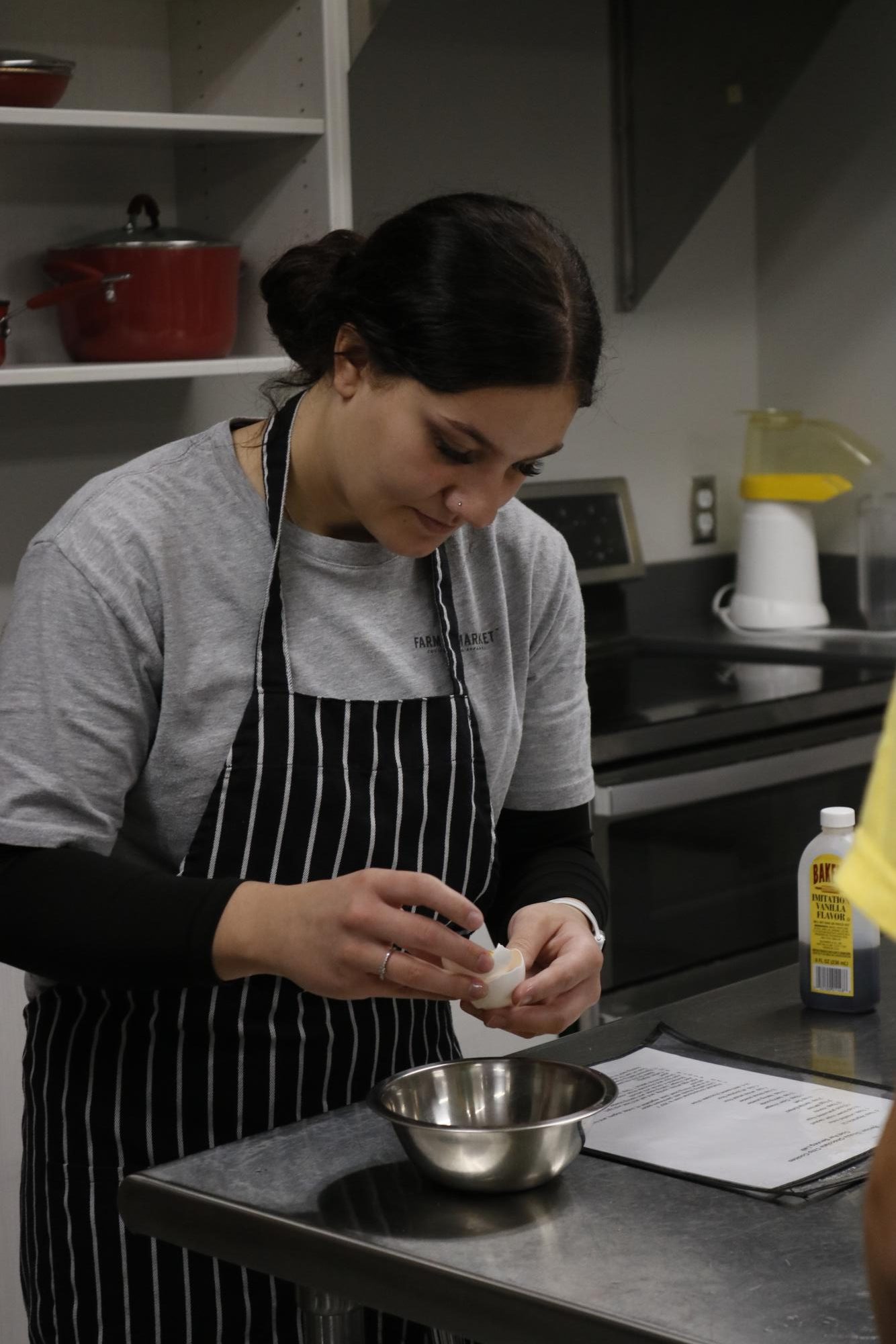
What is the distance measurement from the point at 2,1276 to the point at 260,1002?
0.93 meters

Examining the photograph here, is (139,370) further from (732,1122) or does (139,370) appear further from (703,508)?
(703,508)

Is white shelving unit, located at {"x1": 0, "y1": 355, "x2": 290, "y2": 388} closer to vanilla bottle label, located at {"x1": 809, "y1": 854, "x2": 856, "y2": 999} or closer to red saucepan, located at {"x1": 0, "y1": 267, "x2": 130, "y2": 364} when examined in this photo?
red saucepan, located at {"x1": 0, "y1": 267, "x2": 130, "y2": 364}

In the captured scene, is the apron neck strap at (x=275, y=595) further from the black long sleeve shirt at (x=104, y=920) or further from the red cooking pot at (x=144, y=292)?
the red cooking pot at (x=144, y=292)

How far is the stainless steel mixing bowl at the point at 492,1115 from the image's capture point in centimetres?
108

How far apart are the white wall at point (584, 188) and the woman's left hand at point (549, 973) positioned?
1.40 meters

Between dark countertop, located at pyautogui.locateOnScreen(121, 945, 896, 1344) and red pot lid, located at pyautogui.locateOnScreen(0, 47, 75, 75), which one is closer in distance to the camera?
dark countertop, located at pyautogui.locateOnScreen(121, 945, 896, 1344)

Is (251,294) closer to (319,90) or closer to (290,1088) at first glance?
(319,90)

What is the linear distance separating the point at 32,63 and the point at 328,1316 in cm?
153

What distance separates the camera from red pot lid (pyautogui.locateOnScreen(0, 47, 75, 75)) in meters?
2.08

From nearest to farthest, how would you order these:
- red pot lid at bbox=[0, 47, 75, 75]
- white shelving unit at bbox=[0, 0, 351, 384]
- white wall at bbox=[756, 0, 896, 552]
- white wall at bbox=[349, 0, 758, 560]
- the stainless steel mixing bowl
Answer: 1. the stainless steel mixing bowl
2. red pot lid at bbox=[0, 47, 75, 75]
3. white shelving unit at bbox=[0, 0, 351, 384]
4. white wall at bbox=[349, 0, 758, 560]
5. white wall at bbox=[756, 0, 896, 552]

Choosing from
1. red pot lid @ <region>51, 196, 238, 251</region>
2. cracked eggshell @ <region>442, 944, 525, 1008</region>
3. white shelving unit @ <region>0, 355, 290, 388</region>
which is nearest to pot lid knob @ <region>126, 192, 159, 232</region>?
red pot lid @ <region>51, 196, 238, 251</region>

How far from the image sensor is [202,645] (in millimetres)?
1378

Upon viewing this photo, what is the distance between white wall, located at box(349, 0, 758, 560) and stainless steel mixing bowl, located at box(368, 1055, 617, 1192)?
1.61 m

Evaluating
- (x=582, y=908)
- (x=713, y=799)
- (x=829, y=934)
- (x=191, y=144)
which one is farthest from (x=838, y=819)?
(x=191, y=144)
